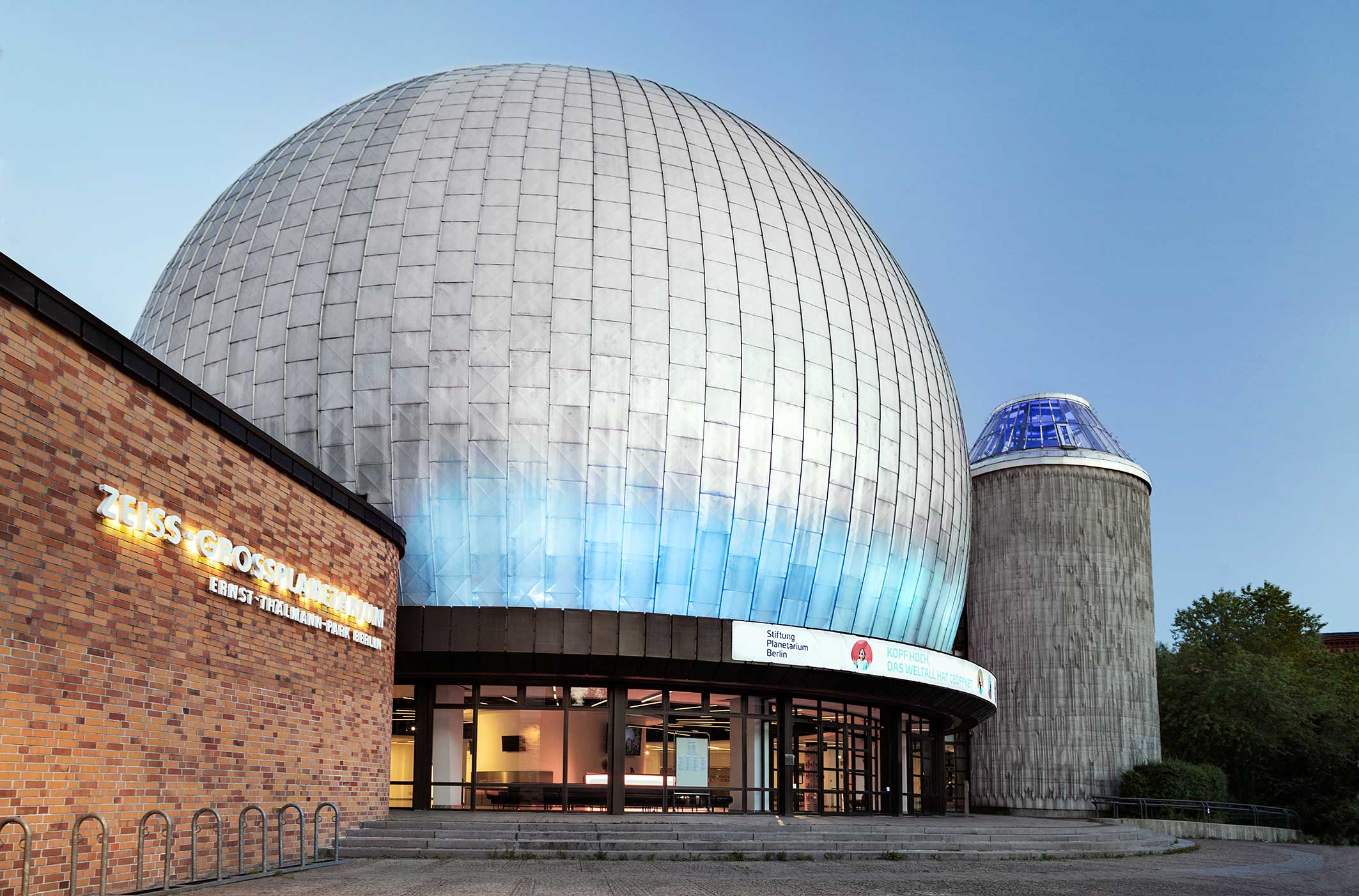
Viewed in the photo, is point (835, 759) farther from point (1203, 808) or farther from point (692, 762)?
point (1203, 808)

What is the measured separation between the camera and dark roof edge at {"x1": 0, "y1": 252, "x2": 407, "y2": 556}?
11.9 metres

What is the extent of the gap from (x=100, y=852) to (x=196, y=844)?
1.80 metres

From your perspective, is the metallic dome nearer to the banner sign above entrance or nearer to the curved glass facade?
the banner sign above entrance

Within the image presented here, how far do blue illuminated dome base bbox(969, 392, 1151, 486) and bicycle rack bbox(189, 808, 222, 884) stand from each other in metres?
33.3

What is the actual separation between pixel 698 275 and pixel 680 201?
228 cm

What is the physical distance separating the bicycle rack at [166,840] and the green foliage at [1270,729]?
33.8 metres

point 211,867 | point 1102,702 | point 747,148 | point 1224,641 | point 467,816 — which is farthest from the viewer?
point 1224,641

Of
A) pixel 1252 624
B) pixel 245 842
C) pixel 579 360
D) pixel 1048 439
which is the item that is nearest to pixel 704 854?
pixel 245 842

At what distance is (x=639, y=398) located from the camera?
24641 mm

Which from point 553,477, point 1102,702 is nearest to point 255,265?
point 553,477

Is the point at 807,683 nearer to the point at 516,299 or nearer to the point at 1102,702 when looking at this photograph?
the point at 516,299

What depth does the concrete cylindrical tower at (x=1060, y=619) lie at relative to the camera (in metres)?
40.3

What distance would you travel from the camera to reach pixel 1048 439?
43.9m

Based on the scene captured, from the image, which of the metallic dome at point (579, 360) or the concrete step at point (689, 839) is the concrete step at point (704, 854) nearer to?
the concrete step at point (689, 839)
